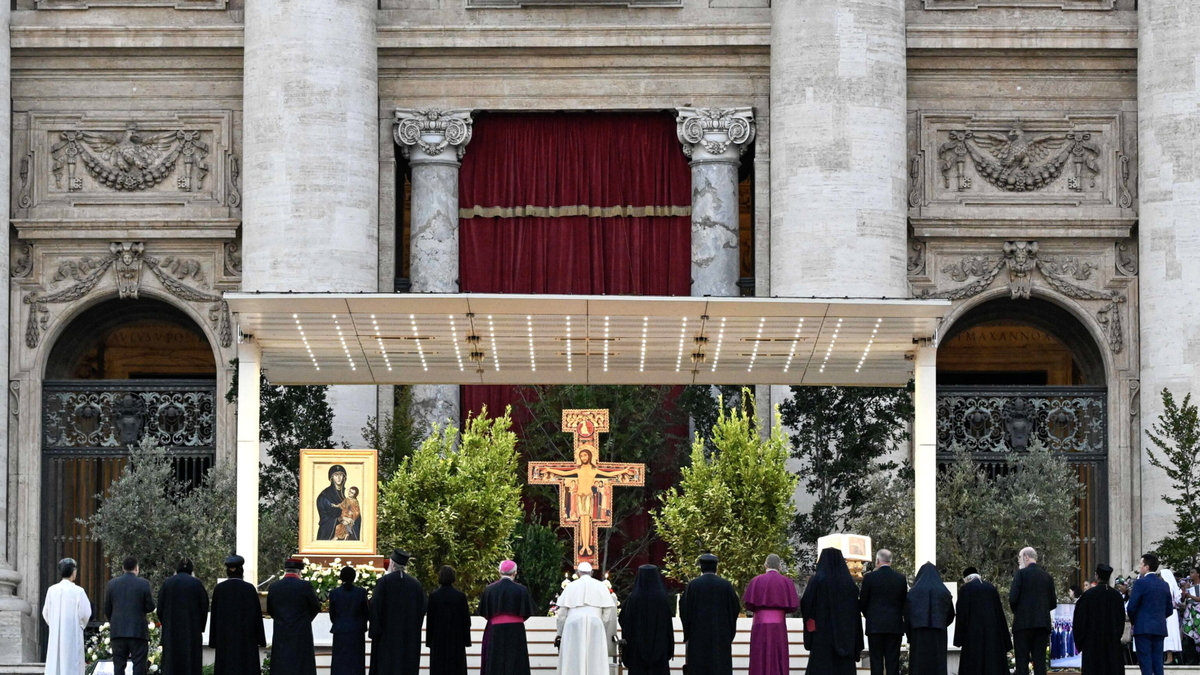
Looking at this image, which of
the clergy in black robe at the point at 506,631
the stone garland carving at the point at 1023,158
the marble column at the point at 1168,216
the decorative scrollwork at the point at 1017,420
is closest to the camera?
the clergy in black robe at the point at 506,631

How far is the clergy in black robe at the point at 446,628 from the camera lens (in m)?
22.1

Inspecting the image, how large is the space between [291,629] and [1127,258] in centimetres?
1637

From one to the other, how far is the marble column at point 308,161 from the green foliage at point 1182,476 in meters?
11.2

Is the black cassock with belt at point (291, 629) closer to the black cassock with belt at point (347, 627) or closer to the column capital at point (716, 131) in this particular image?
the black cassock with belt at point (347, 627)

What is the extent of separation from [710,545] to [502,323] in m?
5.34

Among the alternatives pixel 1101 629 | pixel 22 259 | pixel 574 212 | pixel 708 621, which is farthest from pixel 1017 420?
pixel 22 259

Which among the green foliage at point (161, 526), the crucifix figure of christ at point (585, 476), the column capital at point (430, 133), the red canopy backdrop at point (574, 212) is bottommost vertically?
the green foliage at point (161, 526)

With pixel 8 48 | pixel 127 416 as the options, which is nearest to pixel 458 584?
pixel 127 416

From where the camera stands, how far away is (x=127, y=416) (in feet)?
109

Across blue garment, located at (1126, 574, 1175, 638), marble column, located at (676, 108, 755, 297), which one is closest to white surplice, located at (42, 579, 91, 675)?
blue garment, located at (1126, 574, 1175, 638)

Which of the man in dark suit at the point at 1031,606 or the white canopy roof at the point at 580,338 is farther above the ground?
the white canopy roof at the point at 580,338

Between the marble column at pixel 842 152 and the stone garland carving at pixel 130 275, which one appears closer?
the marble column at pixel 842 152

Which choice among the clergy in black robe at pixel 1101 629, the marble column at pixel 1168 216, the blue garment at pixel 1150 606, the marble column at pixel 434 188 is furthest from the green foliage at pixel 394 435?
the blue garment at pixel 1150 606

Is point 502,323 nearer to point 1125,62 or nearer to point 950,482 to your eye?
point 950,482
